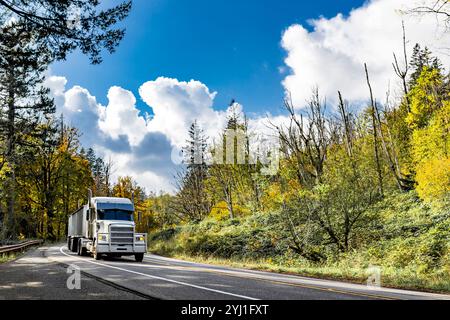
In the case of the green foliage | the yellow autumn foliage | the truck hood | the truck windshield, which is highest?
the yellow autumn foliage

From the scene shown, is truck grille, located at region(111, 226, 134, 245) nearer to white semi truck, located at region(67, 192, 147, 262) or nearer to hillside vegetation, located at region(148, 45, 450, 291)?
white semi truck, located at region(67, 192, 147, 262)

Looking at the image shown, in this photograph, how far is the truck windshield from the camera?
2150cm

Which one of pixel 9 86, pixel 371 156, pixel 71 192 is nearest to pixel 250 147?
pixel 371 156

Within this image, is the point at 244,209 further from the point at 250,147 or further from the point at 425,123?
the point at 425,123

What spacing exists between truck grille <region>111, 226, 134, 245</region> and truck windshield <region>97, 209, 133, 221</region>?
124 centimetres

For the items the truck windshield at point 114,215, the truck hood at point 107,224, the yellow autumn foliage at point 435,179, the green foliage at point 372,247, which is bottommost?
the green foliage at point 372,247

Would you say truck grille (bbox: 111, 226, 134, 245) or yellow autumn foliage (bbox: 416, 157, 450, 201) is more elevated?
yellow autumn foliage (bbox: 416, 157, 450, 201)

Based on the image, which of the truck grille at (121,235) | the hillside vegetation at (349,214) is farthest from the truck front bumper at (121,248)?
the hillside vegetation at (349,214)

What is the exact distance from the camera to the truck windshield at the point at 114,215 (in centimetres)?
2150

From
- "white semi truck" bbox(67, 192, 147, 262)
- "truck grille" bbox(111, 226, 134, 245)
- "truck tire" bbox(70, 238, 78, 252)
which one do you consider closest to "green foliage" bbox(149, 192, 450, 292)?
"white semi truck" bbox(67, 192, 147, 262)

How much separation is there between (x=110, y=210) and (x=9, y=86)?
15728 millimetres

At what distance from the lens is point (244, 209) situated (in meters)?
43.3

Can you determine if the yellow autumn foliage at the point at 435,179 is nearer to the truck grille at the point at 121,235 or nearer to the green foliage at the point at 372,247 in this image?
the green foliage at the point at 372,247

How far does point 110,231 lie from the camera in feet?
66.6
